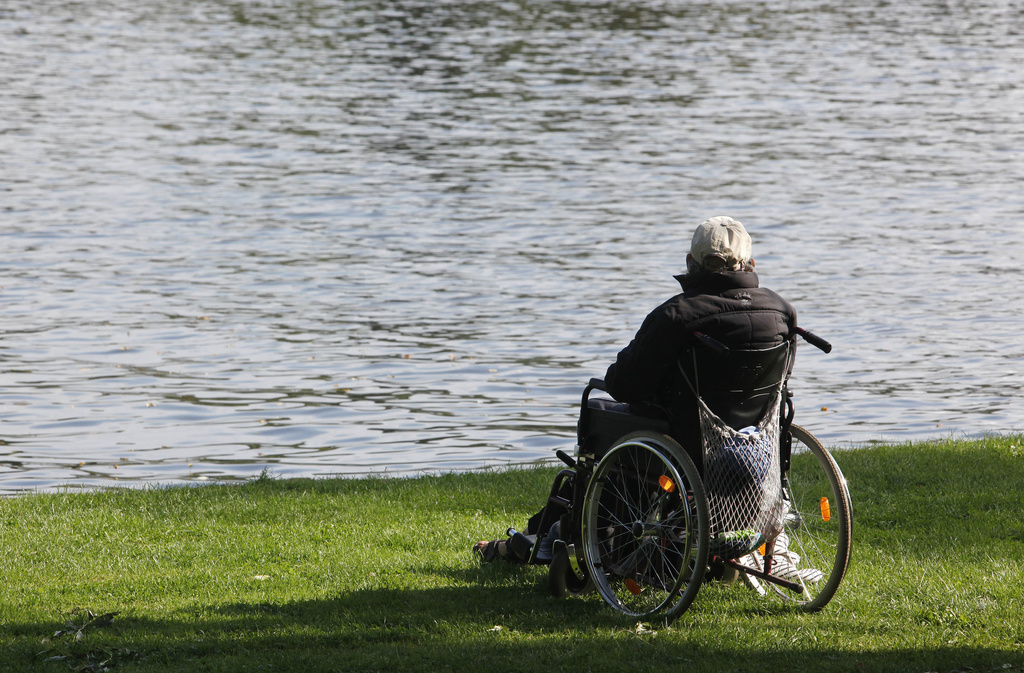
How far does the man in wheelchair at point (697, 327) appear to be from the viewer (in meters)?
6.35

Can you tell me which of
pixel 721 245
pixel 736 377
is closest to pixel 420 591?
pixel 736 377

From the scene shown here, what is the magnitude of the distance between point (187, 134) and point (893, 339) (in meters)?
19.4

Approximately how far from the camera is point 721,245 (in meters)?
6.54

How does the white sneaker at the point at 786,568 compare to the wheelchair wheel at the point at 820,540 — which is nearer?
the wheelchair wheel at the point at 820,540

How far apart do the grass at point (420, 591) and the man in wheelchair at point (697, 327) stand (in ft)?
3.41

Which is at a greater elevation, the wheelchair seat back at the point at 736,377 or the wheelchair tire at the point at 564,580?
the wheelchair seat back at the point at 736,377

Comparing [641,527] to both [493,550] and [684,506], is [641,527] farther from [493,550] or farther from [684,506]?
[493,550]

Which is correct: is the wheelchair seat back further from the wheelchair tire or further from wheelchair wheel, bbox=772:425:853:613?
the wheelchair tire

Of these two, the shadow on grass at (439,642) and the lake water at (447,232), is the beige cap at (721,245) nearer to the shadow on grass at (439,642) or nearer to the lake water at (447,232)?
the shadow on grass at (439,642)

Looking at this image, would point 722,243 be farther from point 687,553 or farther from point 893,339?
point 893,339

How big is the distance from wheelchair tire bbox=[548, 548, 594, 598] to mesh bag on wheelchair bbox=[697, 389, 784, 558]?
87 cm

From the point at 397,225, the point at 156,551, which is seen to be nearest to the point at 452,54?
the point at 397,225

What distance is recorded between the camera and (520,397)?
43.9 ft

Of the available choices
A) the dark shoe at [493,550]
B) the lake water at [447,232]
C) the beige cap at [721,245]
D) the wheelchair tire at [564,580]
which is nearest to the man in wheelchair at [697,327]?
the beige cap at [721,245]
